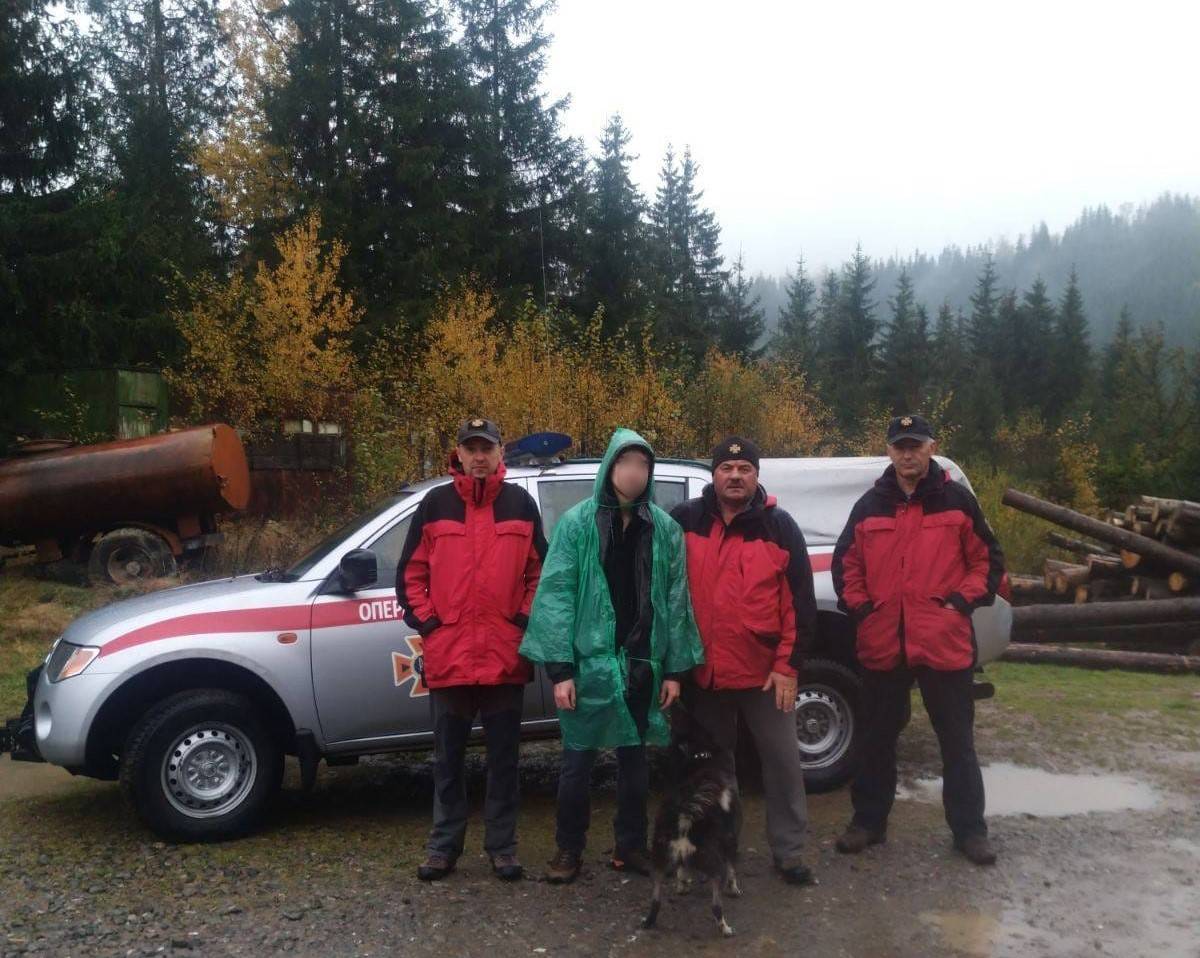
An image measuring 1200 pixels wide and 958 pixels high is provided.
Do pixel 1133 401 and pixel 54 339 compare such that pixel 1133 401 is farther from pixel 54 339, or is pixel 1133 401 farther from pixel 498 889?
pixel 498 889

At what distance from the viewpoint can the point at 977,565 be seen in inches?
197

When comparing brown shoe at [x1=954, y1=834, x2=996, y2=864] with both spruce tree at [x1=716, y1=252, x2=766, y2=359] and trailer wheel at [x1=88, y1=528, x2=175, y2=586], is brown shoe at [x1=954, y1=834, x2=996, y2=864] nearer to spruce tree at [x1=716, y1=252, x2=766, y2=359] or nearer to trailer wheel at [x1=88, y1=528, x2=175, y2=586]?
trailer wheel at [x1=88, y1=528, x2=175, y2=586]

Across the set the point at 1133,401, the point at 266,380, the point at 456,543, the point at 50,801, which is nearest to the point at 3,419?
the point at 266,380

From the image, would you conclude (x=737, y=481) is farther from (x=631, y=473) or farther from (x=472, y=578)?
(x=472, y=578)

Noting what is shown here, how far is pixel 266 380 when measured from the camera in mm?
18656

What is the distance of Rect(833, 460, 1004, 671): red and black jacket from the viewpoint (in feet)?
16.2

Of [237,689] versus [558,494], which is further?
[558,494]

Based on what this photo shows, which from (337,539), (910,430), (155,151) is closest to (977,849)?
(910,430)

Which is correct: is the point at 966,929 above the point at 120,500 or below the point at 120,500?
below

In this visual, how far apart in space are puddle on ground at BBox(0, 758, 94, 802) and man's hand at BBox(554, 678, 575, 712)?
3536mm

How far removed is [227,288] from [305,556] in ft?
53.3

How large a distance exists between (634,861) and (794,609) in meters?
1.35

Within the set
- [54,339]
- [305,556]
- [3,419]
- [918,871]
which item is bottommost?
[918,871]

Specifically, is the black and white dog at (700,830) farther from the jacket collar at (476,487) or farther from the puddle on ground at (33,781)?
the puddle on ground at (33,781)
